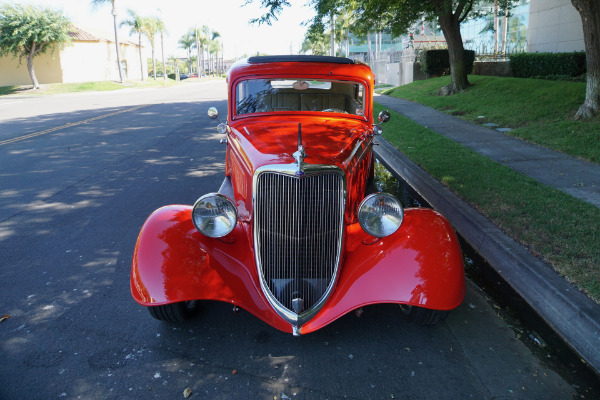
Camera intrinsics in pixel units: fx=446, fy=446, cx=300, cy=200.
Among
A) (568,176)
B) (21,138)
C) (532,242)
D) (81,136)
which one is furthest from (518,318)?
(21,138)

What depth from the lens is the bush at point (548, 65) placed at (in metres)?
14.4

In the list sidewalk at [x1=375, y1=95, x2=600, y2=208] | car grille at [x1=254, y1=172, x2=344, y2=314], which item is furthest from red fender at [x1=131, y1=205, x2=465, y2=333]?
sidewalk at [x1=375, y1=95, x2=600, y2=208]

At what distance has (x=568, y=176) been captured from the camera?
6.18m

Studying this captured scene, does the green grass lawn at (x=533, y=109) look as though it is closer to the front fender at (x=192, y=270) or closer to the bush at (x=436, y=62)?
the bush at (x=436, y=62)

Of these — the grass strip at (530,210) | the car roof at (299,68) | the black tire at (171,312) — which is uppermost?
the car roof at (299,68)

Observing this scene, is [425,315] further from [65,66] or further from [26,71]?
[26,71]

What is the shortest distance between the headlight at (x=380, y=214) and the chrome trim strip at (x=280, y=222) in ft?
0.50

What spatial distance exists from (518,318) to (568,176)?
3.63m

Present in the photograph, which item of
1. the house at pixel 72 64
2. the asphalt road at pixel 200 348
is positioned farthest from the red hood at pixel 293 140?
the house at pixel 72 64

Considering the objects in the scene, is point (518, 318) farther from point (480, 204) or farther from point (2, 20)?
point (2, 20)

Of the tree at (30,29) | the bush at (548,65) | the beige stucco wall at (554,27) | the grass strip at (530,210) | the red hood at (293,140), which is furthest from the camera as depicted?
the tree at (30,29)

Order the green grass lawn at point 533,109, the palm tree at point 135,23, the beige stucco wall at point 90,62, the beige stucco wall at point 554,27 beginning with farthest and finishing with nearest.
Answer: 1. the palm tree at point 135,23
2. the beige stucco wall at point 90,62
3. the beige stucco wall at point 554,27
4. the green grass lawn at point 533,109

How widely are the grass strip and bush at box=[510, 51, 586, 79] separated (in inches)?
368

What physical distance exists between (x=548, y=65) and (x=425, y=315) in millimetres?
15585
